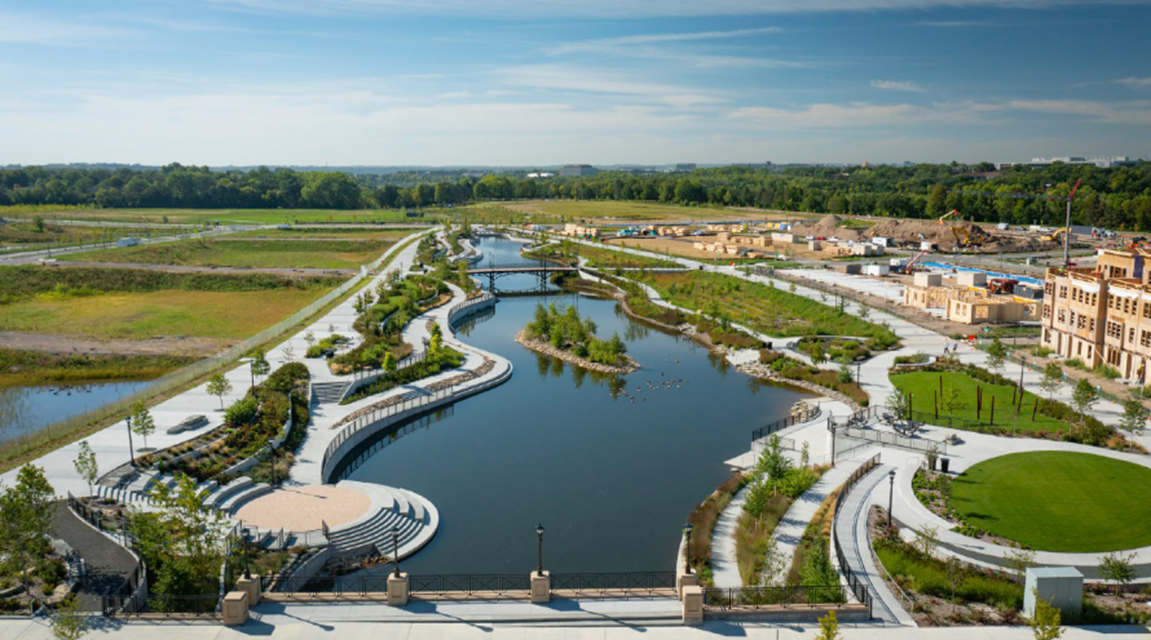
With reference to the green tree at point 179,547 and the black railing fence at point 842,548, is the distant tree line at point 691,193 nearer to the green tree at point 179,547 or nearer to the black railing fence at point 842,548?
the black railing fence at point 842,548

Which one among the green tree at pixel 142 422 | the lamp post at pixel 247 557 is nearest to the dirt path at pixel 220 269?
the green tree at pixel 142 422

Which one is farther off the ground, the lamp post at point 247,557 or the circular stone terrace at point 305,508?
the lamp post at point 247,557

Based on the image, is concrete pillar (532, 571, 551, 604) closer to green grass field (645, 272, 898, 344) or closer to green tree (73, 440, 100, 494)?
green tree (73, 440, 100, 494)

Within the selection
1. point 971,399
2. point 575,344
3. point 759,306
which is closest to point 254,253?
point 575,344

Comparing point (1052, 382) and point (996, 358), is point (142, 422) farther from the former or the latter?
point (996, 358)

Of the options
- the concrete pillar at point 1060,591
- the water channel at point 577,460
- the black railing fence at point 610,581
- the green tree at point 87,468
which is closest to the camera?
the concrete pillar at point 1060,591

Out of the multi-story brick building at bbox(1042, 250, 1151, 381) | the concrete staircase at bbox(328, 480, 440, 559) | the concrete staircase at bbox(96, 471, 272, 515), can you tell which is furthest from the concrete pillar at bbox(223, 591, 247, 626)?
the multi-story brick building at bbox(1042, 250, 1151, 381)

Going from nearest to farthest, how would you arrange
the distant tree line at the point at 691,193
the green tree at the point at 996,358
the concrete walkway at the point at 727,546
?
the concrete walkway at the point at 727,546
the green tree at the point at 996,358
the distant tree line at the point at 691,193
